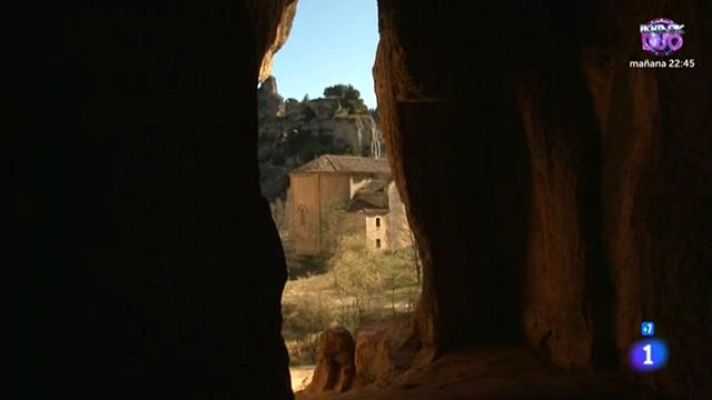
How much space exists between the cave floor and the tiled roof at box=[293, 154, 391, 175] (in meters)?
28.7

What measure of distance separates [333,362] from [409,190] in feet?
13.9

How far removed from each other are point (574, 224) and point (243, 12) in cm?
542

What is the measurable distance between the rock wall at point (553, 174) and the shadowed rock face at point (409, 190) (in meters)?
0.03

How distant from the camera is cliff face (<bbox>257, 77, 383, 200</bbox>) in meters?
48.6

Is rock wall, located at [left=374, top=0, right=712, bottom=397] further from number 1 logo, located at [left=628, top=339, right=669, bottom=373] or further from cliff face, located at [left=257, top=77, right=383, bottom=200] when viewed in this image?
cliff face, located at [left=257, top=77, right=383, bottom=200]

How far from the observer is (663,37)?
6.36 metres

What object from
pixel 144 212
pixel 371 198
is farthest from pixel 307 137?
pixel 144 212

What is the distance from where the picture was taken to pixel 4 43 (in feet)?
11.5

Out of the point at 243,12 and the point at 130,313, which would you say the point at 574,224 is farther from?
the point at 130,313

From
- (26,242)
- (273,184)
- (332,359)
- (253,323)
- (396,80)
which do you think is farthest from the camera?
(273,184)

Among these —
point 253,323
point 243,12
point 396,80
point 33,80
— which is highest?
point 396,80

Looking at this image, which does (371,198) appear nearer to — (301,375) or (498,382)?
(301,375)

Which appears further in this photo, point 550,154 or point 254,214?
point 550,154

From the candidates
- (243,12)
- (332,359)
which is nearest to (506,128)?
(332,359)
